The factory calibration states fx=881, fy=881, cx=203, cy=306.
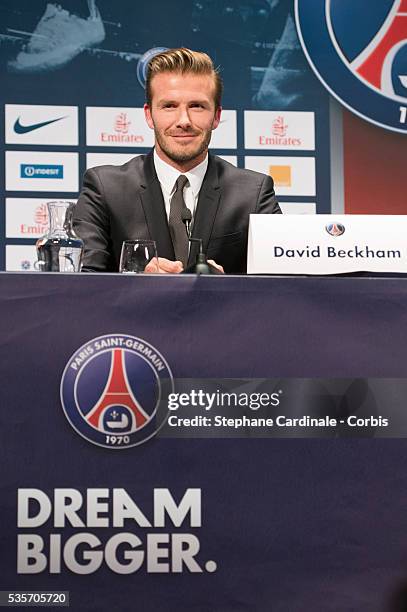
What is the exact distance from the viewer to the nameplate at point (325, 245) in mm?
1427

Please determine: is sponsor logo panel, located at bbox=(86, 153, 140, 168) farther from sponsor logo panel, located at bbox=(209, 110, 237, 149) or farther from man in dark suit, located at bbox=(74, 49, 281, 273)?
man in dark suit, located at bbox=(74, 49, 281, 273)

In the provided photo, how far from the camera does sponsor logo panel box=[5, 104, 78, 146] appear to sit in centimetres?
339

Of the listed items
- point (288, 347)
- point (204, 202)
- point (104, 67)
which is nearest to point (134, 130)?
point (104, 67)

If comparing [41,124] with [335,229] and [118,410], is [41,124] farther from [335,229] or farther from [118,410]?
[118,410]

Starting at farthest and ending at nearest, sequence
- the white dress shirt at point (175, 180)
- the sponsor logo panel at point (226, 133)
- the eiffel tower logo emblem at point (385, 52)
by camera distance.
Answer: the eiffel tower logo emblem at point (385, 52) < the sponsor logo panel at point (226, 133) < the white dress shirt at point (175, 180)

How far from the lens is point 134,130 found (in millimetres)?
3469

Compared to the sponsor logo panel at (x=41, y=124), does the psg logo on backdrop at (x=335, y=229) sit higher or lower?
lower

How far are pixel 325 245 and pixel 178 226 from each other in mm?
820

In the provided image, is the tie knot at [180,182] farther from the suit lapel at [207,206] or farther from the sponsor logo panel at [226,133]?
the sponsor logo panel at [226,133]

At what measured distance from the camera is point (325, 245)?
146 centimetres

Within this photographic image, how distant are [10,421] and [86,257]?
34.7 inches

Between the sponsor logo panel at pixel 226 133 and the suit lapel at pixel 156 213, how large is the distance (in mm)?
1220

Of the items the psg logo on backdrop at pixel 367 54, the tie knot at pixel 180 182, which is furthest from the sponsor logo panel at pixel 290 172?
the tie knot at pixel 180 182

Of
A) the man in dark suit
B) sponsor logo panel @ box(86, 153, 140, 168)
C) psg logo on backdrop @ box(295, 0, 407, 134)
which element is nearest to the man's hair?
the man in dark suit
